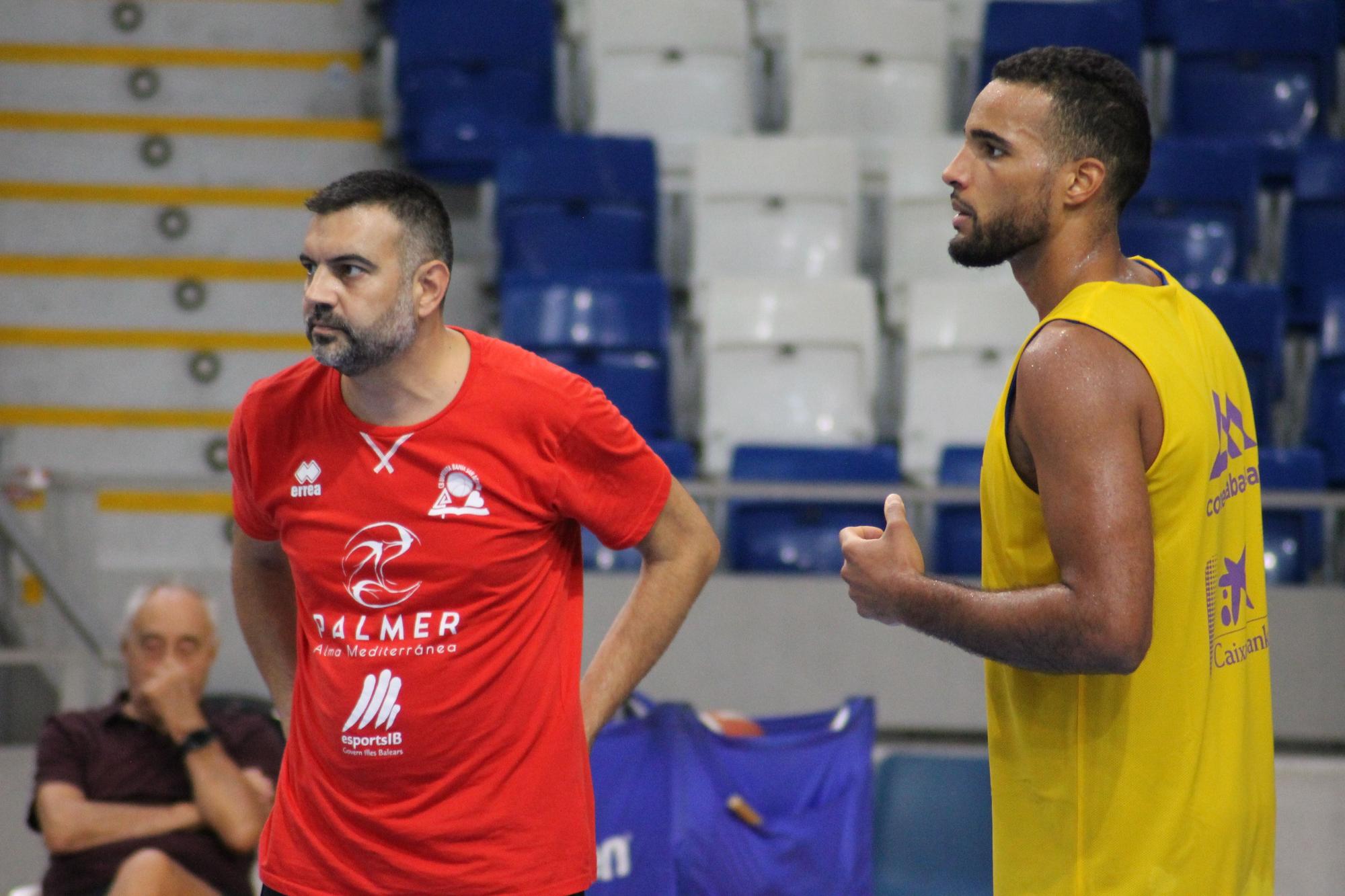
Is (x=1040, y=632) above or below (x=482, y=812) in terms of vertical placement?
above

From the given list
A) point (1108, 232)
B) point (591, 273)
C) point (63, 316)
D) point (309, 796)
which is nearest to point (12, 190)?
point (63, 316)

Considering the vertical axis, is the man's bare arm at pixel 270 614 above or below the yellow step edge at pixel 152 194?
below

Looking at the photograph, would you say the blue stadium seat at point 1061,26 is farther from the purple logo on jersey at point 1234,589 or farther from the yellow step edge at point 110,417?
the purple logo on jersey at point 1234,589

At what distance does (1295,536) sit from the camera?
5137 millimetres

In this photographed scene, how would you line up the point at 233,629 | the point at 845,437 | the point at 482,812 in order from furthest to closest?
the point at 845,437 < the point at 233,629 < the point at 482,812

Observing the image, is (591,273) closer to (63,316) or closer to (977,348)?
(977,348)

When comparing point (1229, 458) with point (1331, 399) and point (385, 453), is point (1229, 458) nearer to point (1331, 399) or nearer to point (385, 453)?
point (385, 453)

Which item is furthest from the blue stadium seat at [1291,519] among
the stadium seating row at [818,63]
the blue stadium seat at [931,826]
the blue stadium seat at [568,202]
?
the blue stadium seat at [568,202]

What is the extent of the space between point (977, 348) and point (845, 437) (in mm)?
604

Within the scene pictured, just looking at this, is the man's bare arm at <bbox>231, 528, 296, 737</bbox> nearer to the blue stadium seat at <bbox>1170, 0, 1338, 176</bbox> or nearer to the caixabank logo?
the caixabank logo

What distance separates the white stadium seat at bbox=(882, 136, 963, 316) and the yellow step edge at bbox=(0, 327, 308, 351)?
8.09 feet

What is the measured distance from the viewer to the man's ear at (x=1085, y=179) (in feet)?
5.71

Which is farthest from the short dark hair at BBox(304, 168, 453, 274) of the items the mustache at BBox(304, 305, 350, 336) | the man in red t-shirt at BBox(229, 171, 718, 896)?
the mustache at BBox(304, 305, 350, 336)

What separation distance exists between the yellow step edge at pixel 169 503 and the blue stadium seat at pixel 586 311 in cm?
132
